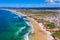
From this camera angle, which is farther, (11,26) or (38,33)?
(11,26)

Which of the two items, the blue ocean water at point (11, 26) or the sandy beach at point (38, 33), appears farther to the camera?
the blue ocean water at point (11, 26)

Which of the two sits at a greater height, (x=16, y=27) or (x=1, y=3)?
(x=1, y=3)

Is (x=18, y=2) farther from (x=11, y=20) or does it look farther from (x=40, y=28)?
(x=40, y=28)

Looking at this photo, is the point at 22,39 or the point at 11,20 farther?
the point at 11,20

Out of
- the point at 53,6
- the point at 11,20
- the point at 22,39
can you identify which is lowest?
the point at 22,39

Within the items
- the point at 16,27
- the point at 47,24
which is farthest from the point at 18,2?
the point at 47,24

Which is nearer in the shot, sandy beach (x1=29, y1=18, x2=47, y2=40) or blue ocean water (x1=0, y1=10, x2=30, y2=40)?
sandy beach (x1=29, y1=18, x2=47, y2=40)

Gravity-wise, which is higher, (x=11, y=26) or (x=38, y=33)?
(x=11, y=26)

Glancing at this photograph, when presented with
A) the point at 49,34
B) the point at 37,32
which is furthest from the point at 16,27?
the point at 49,34
